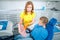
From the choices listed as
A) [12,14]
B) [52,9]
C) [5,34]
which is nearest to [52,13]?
[52,9]

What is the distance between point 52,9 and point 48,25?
165mm

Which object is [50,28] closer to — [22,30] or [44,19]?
[44,19]

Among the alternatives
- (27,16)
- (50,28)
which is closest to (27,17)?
(27,16)

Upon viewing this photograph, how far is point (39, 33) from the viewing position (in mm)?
1144

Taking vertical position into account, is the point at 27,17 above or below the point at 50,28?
above

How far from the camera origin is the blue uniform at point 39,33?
1.14 m

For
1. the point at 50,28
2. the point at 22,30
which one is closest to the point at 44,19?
the point at 50,28

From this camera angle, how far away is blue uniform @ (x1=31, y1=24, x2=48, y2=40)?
114 cm

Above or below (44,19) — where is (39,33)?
below

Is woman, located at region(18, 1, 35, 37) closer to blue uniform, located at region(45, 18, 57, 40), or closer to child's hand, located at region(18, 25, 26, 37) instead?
child's hand, located at region(18, 25, 26, 37)

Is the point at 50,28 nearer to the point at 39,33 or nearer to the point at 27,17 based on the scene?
the point at 39,33

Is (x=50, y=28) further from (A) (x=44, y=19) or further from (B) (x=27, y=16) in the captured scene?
(B) (x=27, y=16)

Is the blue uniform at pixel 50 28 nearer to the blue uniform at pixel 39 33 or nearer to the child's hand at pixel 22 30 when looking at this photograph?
the blue uniform at pixel 39 33

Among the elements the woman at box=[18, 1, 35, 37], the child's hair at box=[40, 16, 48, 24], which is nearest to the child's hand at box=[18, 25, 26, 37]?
the woman at box=[18, 1, 35, 37]
